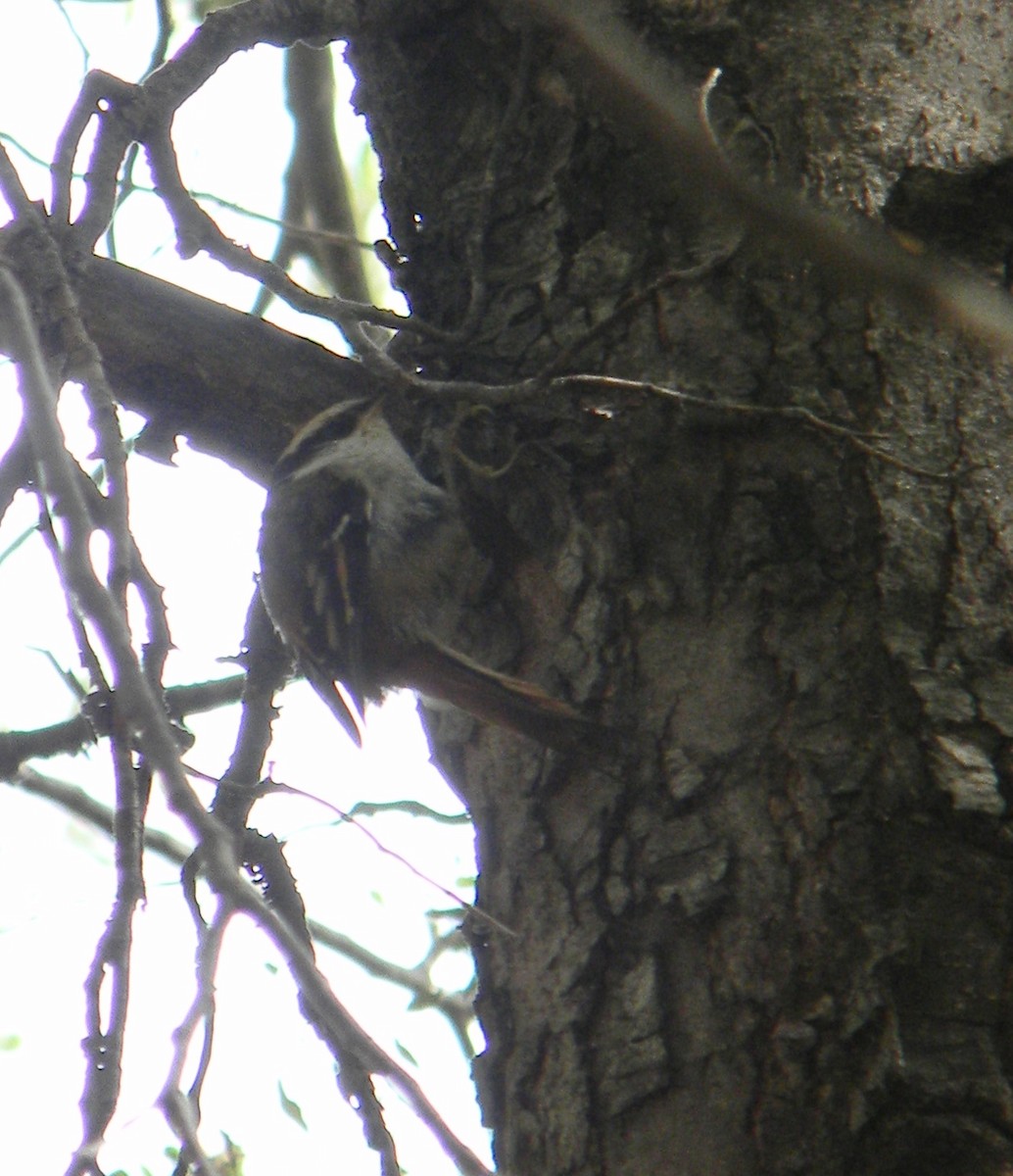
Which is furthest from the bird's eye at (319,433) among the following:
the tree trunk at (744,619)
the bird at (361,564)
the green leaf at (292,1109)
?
the green leaf at (292,1109)

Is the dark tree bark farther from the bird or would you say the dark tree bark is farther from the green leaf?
the green leaf

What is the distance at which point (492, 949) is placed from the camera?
6.30 ft

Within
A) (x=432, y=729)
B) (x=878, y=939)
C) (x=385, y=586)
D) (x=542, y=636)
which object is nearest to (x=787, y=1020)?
(x=878, y=939)

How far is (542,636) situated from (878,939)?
0.66 meters

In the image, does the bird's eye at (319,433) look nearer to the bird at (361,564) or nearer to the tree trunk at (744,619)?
the bird at (361,564)

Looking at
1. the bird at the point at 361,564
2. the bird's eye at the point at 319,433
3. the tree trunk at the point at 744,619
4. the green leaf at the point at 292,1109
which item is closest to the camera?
the tree trunk at the point at 744,619

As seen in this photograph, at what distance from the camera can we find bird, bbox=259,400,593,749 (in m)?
2.53

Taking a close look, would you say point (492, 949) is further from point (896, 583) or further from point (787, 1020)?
point (896, 583)

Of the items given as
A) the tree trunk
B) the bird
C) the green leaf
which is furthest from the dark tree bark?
the green leaf

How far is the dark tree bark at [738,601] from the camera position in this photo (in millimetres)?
1588

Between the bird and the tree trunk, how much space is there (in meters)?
0.32

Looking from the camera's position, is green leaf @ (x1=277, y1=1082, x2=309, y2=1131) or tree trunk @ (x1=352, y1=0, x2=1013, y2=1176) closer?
tree trunk @ (x1=352, y1=0, x2=1013, y2=1176)

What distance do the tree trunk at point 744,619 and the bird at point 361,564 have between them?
1.04 feet

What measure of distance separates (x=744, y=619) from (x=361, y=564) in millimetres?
1264
